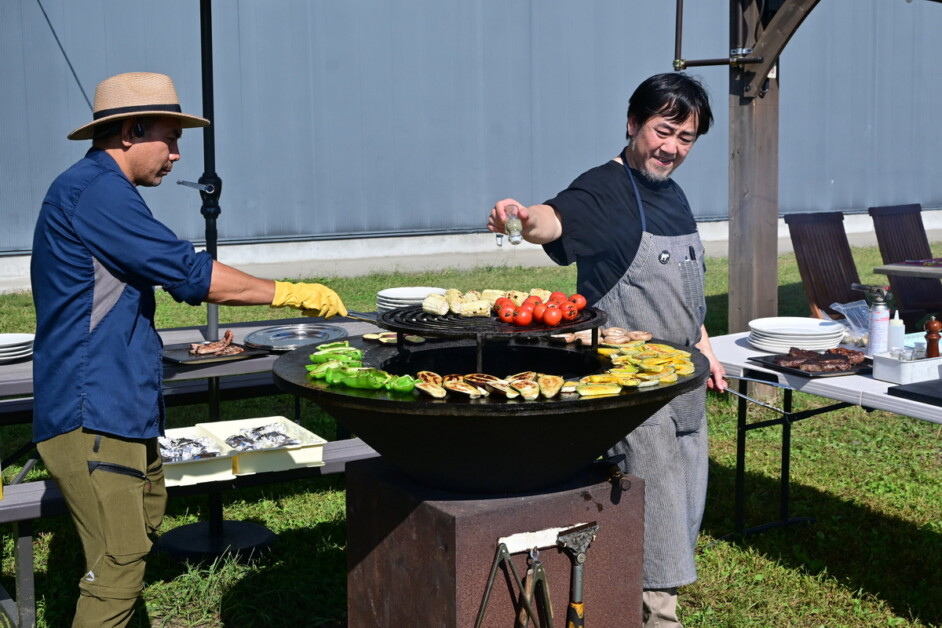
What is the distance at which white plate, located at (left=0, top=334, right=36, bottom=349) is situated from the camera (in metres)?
4.15

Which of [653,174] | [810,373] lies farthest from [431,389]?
[810,373]

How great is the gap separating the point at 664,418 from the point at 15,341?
2722mm

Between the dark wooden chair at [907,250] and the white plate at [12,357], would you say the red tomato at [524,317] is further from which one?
the dark wooden chair at [907,250]

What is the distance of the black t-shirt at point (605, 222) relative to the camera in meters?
3.31

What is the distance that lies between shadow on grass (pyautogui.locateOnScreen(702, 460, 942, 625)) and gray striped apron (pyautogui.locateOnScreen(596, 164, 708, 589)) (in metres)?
1.37

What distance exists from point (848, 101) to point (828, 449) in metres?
14.1

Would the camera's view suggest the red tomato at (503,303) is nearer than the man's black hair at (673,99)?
Yes

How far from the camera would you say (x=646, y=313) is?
3.42m

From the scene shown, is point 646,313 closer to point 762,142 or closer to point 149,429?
point 149,429

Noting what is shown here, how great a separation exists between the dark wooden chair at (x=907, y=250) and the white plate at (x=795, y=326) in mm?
4405

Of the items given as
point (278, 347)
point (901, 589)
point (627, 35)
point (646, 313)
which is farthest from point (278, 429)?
point (627, 35)

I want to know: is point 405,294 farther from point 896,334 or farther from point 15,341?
point 896,334

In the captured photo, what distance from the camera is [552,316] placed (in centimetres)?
277

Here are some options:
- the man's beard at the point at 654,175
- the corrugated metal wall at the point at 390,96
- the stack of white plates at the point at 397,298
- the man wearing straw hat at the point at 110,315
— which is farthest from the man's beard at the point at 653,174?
the corrugated metal wall at the point at 390,96
